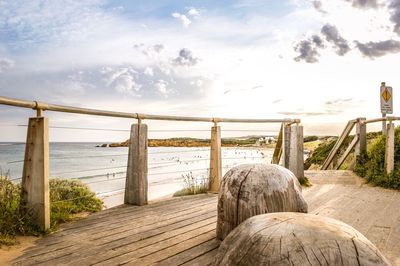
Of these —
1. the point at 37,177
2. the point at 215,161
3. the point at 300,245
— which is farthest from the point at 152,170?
the point at 300,245

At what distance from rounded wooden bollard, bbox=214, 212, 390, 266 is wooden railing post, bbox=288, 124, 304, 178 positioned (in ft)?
19.1

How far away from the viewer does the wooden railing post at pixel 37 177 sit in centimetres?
396

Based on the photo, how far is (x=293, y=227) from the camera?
1.50 m

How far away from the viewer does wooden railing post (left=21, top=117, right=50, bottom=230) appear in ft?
13.0

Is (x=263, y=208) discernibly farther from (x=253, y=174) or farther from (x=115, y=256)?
(x=115, y=256)

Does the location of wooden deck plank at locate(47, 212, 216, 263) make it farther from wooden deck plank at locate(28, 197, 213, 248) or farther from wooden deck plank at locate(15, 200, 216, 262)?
wooden deck plank at locate(28, 197, 213, 248)

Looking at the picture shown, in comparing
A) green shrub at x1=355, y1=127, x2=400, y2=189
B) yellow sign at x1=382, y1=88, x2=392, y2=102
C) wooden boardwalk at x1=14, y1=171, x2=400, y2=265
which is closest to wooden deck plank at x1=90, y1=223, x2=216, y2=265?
wooden boardwalk at x1=14, y1=171, x2=400, y2=265

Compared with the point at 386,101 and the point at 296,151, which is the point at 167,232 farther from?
the point at 386,101

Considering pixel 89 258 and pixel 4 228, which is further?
pixel 4 228

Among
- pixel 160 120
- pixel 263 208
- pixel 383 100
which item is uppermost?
pixel 383 100

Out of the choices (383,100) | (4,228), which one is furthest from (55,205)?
(383,100)

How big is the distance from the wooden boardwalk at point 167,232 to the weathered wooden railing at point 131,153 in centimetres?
35

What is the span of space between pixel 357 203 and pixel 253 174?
3317mm

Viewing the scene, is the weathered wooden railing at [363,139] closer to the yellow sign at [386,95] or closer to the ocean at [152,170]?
the yellow sign at [386,95]
